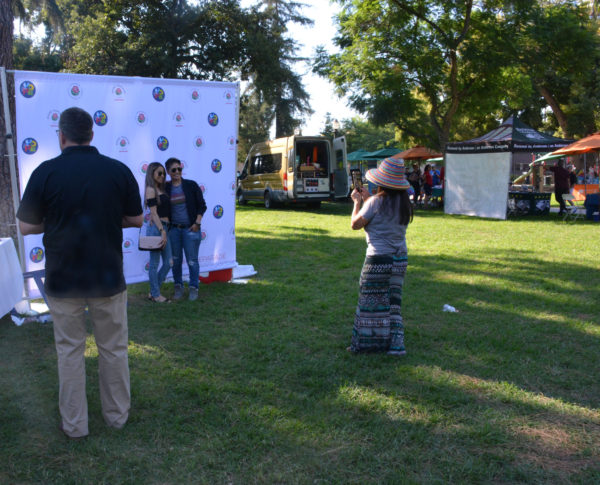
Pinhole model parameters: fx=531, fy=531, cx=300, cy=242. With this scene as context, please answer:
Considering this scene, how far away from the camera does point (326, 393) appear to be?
3969 mm

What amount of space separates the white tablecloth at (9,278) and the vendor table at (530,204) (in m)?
15.2

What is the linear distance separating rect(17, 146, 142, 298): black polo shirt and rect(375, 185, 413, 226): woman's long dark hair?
2.15 meters

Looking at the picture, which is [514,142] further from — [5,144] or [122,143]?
[5,144]

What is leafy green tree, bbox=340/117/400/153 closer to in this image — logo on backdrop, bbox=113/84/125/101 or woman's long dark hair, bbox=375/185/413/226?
logo on backdrop, bbox=113/84/125/101

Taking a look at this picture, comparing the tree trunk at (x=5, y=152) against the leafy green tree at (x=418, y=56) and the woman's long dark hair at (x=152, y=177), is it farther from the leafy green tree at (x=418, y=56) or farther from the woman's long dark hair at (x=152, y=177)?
the leafy green tree at (x=418, y=56)

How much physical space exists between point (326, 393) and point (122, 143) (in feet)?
13.4

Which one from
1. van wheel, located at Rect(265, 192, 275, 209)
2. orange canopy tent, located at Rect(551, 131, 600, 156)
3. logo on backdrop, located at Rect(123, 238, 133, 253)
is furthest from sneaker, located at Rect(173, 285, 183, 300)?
van wheel, located at Rect(265, 192, 275, 209)

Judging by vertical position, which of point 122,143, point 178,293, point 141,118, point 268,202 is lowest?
point 178,293

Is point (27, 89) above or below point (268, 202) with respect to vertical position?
above

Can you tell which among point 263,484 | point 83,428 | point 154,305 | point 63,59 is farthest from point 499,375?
point 63,59

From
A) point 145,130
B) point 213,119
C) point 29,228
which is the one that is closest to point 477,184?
point 213,119

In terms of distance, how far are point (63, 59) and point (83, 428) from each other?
24.7 meters

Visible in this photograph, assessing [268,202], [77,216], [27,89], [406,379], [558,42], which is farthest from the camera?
[268,202]

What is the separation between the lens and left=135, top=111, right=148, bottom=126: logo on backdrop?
6438mm
